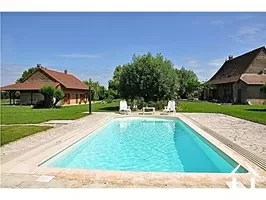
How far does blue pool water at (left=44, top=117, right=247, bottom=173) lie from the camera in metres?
7.32

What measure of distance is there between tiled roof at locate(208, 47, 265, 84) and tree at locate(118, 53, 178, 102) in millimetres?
16601

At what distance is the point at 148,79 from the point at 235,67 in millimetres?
23268

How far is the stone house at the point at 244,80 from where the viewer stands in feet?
117

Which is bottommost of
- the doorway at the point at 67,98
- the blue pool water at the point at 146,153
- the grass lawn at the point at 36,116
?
the blue pool water at the point at 146,153

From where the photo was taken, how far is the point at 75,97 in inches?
1533

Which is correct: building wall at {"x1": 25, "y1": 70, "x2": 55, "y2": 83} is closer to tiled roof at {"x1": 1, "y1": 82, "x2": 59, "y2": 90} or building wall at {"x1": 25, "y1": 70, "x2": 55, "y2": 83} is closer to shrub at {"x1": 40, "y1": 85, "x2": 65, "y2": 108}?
tiled roof at {"x1": 1, "y1": 82, "x2": 59, "y2": 90}

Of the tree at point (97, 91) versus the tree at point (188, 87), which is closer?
the tree at point (97, 91)

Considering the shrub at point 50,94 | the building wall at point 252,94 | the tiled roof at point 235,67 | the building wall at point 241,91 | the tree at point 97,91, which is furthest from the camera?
the tree at point 97,91

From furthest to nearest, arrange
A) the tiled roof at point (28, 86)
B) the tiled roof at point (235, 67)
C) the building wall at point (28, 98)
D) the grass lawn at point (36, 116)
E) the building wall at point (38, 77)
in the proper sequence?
1. the tiled roof at point (235, 67)
2. the building wall at point (38, 77)
3. the building wall at point (28, 98)
4. the tiled roof at point (28, 86)
5. the grass lawn at point (36, 116)

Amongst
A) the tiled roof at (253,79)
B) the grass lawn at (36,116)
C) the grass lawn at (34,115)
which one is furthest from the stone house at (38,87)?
the tiled roof at (253,79)

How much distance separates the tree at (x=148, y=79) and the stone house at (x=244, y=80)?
14520mm

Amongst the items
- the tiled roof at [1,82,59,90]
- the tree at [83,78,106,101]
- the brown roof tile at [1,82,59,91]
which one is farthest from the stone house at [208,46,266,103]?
the tiled roof at [1,82,59,90]

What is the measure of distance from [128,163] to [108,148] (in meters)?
2.20

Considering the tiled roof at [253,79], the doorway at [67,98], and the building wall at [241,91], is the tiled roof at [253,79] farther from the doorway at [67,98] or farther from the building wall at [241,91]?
the doorway at [67,98]
